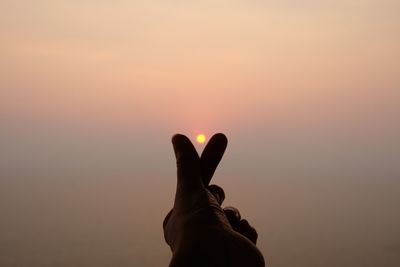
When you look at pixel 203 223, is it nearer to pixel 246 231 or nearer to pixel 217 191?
pixel 246 231

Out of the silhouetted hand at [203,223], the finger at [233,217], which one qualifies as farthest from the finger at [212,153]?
the finger at [233,217]

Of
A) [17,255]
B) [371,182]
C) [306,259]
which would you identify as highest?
[371,182]

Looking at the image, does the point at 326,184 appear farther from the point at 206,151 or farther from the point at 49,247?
the point at 206,151

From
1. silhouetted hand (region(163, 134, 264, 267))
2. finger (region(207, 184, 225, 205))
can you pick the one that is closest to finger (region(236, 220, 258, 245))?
silhouetted hand (region(163, 134, 264, 267))

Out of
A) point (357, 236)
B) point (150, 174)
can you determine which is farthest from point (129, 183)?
point (357, 236)

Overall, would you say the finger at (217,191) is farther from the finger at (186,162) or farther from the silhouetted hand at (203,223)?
the finger at (186,162)

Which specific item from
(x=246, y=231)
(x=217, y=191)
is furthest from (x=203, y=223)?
(x=217, y=191)
